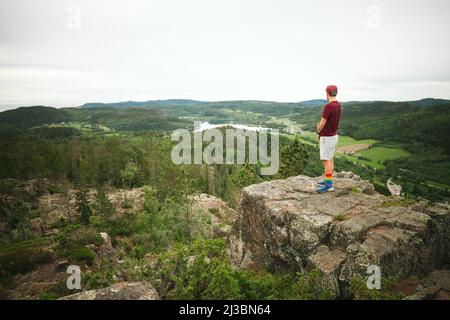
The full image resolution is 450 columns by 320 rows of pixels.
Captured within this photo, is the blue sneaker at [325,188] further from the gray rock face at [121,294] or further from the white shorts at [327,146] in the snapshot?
the gray rock face at [121,294]

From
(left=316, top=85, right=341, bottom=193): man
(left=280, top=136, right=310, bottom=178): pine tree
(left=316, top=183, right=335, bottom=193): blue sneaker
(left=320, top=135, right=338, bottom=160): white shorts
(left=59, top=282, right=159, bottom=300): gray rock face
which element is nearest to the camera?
(left=59, top=282, right=159, bottom=300): gray rock face

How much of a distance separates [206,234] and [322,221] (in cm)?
2368

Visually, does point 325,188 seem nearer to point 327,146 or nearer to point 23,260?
point 327,146

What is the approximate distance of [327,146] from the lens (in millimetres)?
10672

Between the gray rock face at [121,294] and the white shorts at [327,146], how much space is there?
7.81 m

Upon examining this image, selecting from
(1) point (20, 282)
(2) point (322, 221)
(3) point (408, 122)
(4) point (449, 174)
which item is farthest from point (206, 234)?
(3) point (408, 122)

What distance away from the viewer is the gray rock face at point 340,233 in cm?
849

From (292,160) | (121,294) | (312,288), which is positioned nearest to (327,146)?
(312,288)

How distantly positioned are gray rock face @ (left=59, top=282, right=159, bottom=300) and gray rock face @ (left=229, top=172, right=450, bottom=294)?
5.21m

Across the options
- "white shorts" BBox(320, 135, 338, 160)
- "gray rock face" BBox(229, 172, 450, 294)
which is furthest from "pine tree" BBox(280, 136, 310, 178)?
"white shorts" BBox(320, 135, 338, 160)

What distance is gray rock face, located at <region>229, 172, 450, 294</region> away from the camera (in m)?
8.49

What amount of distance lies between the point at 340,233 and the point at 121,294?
7193 mm

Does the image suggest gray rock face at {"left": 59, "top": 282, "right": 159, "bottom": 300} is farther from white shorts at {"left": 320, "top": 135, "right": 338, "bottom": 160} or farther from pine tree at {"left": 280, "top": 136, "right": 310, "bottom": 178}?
pine tree at {"left": 280, "top": 136, "right": 310, "bottom": 178}

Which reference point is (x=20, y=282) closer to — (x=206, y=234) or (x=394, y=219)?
A: (x=206, y=234)
